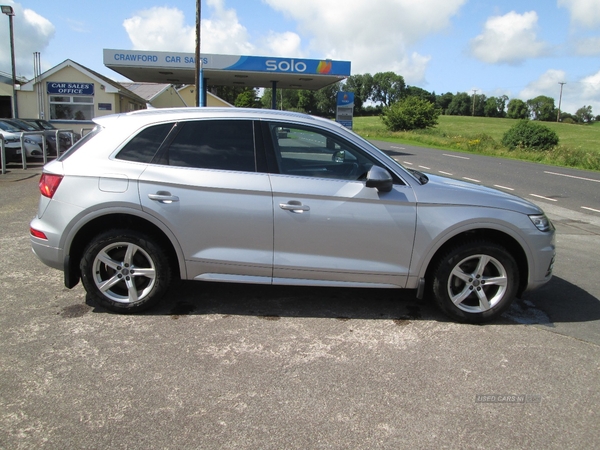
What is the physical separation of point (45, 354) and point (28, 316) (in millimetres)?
808

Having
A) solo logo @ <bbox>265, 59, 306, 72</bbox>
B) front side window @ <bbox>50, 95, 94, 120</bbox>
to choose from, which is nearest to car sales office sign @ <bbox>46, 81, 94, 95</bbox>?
front side window @ <bbox>50, 95, 94, 120</bbox>

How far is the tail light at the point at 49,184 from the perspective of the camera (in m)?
4.19

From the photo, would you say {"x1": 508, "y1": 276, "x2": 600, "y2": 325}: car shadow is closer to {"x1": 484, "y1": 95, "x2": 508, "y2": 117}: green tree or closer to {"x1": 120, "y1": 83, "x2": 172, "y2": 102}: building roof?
{"x1": 120, "y1": 83, "x2": 172, "y2": 102}: building roof

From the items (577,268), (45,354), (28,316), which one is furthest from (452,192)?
(28,316)

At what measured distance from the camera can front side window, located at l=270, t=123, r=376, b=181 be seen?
425 centimetres

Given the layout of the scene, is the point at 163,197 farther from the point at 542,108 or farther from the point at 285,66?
the point at 542,108

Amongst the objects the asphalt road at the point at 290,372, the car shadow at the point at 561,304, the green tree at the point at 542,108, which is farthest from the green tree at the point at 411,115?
the green tree at the point at 542,108

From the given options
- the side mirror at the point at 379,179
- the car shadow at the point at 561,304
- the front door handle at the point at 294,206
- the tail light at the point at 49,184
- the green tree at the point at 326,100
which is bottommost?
the car shadow at the point at 561,304

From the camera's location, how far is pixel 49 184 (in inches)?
166

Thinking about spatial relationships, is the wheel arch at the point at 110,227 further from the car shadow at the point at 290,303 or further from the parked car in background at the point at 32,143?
the parked car in background at the point at 32,143

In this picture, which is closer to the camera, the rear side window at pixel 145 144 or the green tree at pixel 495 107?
the rear side window at pixel 145 144

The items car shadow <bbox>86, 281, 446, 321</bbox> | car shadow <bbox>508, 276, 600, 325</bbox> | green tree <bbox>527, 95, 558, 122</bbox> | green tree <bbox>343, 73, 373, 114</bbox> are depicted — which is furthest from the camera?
green tree <bbox>343, 73, 373, 114</bbox>

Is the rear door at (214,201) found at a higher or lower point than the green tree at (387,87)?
lower

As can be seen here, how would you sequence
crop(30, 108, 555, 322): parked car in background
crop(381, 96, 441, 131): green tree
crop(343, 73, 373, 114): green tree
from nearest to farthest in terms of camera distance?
1. crop(30, 108, 555, 322): parked car in background
2. crop(381, 96, 441, 131): green tree
3. crop(343, 73, 373, 114): green tree
